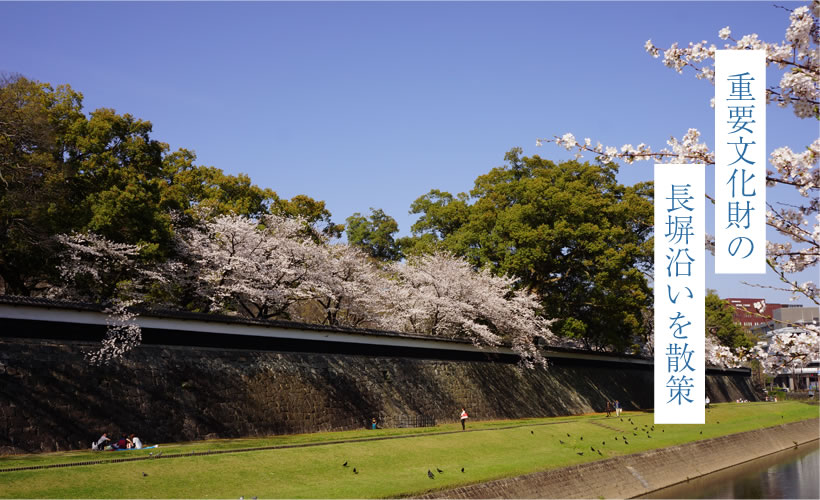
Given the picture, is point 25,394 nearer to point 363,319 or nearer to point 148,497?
point 148,497

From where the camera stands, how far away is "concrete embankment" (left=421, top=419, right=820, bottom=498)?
17594mm

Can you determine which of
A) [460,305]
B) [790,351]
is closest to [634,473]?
[460,305]

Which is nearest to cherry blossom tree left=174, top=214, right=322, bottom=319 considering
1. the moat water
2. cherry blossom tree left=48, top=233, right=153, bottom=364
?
cherry blossom tree left=48, top=233, right=153, bottom=364

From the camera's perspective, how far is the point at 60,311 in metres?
18.0

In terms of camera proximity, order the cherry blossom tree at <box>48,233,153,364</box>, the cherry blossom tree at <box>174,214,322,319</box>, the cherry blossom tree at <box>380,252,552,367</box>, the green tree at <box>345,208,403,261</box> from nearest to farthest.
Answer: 1. the cherry blossom tree at <box>48,233,153,364</box>
2. the cherry blossom tree at <box>174,214,322,319</box>
3. the cherry blossom tree at <box>380,252,552,367</box>
4. the green tree at <box>345,208,403,261</box>

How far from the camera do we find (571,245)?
1558 inches

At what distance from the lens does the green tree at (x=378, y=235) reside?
216ft

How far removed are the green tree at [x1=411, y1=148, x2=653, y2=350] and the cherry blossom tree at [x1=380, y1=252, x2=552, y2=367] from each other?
76.9 inches

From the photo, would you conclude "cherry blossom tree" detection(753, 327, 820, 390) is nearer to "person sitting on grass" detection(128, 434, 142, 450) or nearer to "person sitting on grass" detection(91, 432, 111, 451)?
"person sitting on grass" detection(128, 434, 142, 450)

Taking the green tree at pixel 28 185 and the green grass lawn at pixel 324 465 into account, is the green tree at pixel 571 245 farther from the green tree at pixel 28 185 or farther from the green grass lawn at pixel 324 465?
the green tree at pixel 28 185

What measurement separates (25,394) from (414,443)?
974 centimetres

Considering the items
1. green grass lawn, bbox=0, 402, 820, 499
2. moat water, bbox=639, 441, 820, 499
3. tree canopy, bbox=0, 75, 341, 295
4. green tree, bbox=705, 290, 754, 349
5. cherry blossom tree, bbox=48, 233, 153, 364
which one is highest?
tree canopy, bbox=0, 75, 341, 295

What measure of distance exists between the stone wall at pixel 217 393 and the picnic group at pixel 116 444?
12.0 inches

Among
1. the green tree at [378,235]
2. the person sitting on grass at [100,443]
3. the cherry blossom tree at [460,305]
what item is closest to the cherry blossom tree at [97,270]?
the person sitting on grass at [100,443]
